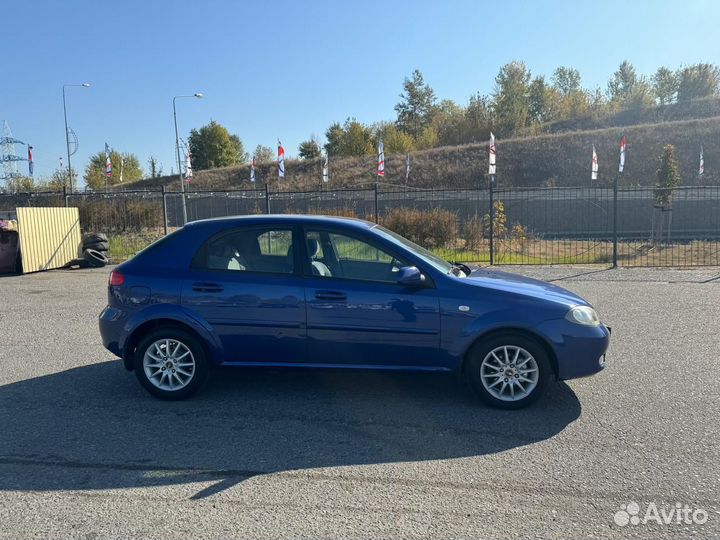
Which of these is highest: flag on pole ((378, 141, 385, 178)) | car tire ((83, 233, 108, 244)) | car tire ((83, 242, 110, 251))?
flag on pole ((378, 141, 385, 178))

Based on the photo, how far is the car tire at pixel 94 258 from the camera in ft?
49.5

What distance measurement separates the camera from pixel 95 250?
50.1 ft

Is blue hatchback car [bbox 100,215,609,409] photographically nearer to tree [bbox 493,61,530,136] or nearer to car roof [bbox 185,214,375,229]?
car roof [bbox 185,214,375,229]

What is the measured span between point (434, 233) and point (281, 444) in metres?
14.7

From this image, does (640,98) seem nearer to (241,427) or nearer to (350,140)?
(350,140)

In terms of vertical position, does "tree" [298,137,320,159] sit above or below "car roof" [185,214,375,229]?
above

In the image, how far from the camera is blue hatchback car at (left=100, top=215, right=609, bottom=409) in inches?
184

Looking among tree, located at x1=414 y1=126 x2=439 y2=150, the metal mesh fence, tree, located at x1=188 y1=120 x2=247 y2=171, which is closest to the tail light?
the metal mesh fence

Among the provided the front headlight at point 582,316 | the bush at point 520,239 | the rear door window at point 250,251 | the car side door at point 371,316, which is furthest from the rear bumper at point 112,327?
the bush at point 520,239

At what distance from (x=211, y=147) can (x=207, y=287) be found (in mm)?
73552

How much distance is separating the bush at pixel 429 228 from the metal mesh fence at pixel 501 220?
0.11ft

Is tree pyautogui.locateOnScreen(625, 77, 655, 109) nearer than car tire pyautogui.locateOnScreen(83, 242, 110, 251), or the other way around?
car tire pyautogui.locateOnScreen(83, 242, 110, 251)

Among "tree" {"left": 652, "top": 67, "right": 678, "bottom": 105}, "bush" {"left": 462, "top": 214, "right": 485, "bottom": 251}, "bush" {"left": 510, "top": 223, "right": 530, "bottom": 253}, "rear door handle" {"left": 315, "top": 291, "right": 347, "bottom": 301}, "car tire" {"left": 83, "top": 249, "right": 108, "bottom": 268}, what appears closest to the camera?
"rear door handle" {"left": 315, "top": 291, "right": 347, "bottom": 301}

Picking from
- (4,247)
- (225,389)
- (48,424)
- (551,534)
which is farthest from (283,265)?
(4,247)
